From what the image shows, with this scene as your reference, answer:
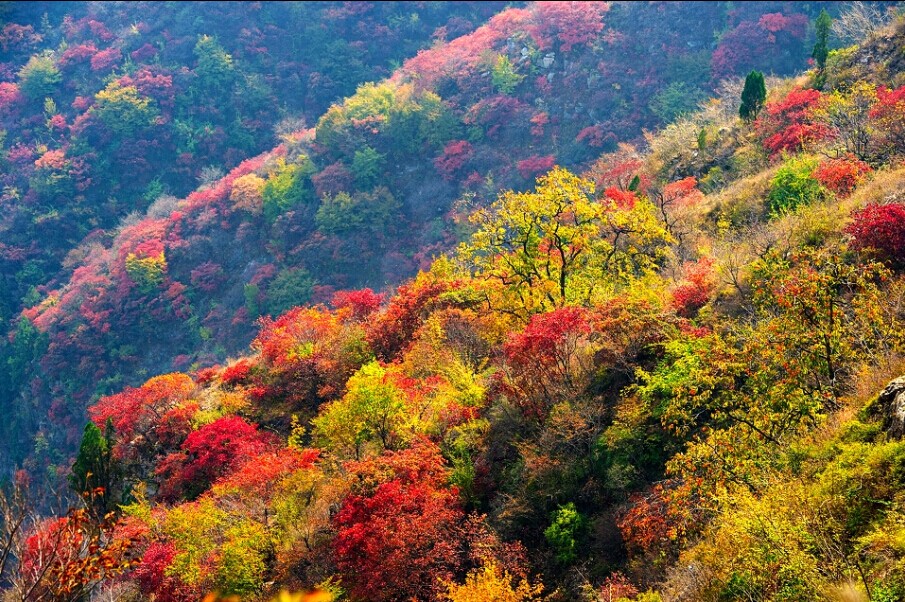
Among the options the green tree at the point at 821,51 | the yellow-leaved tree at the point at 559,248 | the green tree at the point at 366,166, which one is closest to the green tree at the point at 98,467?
the yellow-leaved tree at the point at 559,248

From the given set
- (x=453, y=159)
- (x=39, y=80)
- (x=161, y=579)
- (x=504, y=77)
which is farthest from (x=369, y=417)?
(x=39, y=80)

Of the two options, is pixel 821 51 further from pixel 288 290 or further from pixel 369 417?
pixel 288 290

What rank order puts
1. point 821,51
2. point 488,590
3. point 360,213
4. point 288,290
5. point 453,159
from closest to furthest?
point 488,590, point 821,51, point 288,290, point 360,213, point 453,159

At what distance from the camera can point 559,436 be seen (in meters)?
18.4

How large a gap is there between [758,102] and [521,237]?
16306 millimetres

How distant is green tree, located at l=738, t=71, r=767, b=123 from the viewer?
1304 inches

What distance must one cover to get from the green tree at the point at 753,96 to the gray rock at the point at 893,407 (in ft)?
85.3

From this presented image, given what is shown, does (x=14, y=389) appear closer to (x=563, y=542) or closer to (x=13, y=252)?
(x=13, y=252)

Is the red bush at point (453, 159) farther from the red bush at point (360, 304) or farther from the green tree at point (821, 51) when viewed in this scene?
the green tree at point (821, 51)

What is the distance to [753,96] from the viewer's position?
110ft

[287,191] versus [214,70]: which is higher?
[214,70]

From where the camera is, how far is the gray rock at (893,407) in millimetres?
10273

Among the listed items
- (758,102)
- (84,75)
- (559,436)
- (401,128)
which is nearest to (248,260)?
(401,128)

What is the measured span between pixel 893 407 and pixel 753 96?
2680cm
